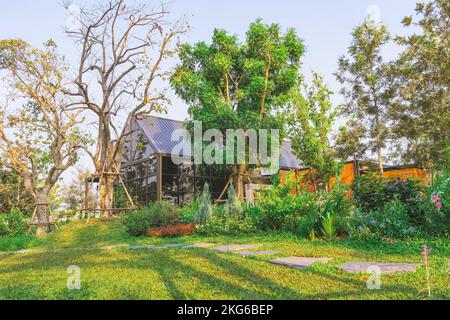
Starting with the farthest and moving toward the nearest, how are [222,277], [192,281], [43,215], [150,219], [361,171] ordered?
[361,171] < [43,215] < [150,219] < [222,277] < [192,281]

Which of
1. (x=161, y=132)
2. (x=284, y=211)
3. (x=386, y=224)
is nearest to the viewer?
(x=386, y=224)

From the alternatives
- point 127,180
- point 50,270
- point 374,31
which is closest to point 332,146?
point 374,31

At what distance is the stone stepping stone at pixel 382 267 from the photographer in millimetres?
4109

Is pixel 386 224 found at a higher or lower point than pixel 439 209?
lower

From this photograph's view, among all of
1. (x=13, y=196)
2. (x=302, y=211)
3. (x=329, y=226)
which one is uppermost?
(x=302, y=211)

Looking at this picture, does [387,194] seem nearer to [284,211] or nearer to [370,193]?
[370,193]

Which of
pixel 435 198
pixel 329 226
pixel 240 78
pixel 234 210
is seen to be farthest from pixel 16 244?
pixel 240 78

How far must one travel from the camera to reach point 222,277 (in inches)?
156

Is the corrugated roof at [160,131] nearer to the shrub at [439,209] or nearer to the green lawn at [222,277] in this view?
the green lawn at [222,277]

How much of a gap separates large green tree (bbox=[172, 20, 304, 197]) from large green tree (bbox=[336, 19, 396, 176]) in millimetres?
5091

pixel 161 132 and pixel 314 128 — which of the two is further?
pixel 161 132

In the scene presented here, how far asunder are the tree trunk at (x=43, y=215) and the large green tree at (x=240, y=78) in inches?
289

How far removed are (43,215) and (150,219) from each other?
29.0 ft

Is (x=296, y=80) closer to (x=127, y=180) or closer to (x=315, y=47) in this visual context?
(x=315, y=47)
